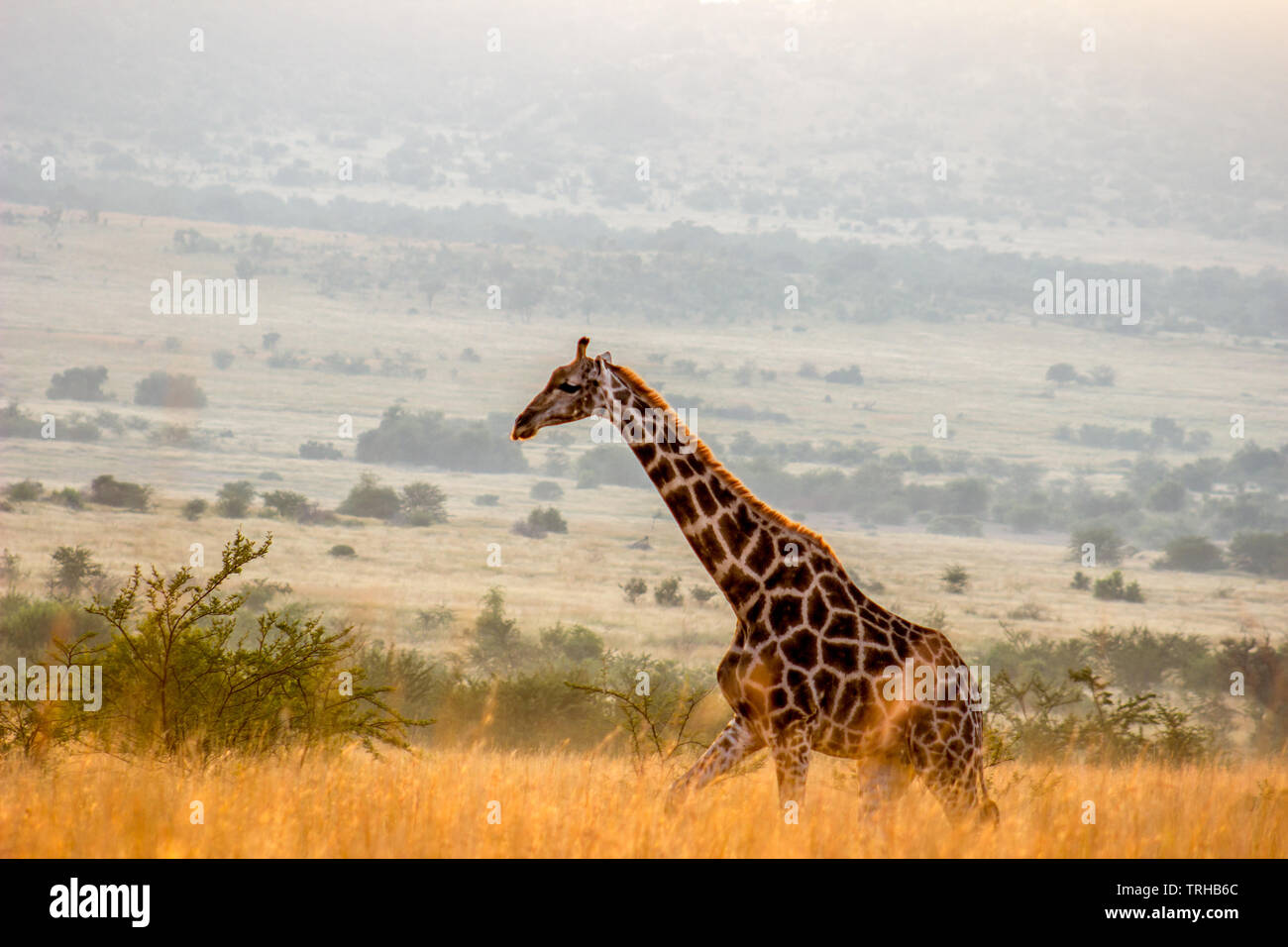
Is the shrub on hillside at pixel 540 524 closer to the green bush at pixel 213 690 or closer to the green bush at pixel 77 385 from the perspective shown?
the green bush at pixel 77 385

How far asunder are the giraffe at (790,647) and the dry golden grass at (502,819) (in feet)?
1.04

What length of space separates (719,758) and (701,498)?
167 centimetres

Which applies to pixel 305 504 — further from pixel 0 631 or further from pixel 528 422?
pixel 528 422

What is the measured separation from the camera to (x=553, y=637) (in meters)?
37.8

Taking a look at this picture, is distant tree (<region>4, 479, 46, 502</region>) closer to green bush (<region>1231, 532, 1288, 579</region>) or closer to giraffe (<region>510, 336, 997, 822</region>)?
giraffe (<region>510, 336, 997, 822</region>)

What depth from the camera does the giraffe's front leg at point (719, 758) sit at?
319 inches

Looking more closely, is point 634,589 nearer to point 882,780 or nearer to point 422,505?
point 422,505

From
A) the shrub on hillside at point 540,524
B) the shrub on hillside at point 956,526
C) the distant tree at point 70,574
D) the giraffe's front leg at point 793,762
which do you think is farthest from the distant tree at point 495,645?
the shrub on hillside at point 956,526

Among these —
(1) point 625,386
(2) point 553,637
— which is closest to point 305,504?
(2) point 553,637

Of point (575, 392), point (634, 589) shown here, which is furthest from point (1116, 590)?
point (575, 392)

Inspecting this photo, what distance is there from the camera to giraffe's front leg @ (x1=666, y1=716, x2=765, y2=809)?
811 centimetres
